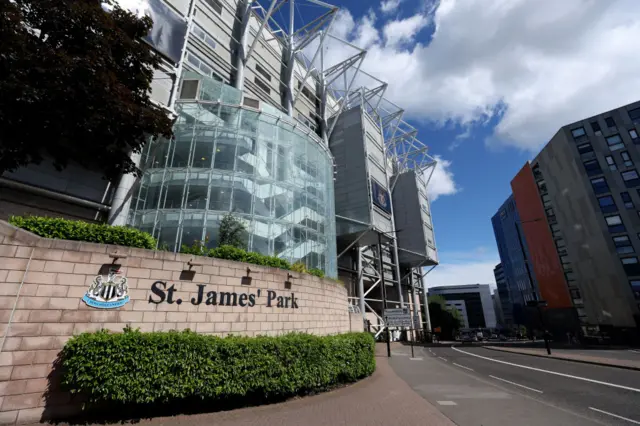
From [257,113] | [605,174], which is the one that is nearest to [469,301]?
[605,174]

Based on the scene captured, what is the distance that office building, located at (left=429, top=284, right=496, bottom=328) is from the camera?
429 ft

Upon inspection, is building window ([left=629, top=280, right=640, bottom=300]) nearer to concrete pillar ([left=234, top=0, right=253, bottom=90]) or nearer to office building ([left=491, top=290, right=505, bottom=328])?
concrete pillar ([left=234, top=0, right=253, bottom=90])

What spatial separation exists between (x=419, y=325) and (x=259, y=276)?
48766mm

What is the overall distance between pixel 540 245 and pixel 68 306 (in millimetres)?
73542

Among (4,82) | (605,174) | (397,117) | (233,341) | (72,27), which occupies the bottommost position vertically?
(233,341)

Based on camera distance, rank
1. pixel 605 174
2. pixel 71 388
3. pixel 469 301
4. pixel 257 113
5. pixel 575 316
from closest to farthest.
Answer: pixel 71 388 → pixel 257 113 → pixel 605 174 → pixel 575 316 → pixel 469 301

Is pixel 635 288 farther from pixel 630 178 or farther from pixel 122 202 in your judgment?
pixel 122 202

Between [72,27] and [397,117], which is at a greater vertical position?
[397,117]

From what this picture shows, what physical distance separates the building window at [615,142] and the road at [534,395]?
4535 centimetres

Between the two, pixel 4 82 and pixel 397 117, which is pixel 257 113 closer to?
pixel 4 82

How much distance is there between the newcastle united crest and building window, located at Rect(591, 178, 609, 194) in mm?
59749

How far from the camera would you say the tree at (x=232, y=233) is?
14953 millimetres

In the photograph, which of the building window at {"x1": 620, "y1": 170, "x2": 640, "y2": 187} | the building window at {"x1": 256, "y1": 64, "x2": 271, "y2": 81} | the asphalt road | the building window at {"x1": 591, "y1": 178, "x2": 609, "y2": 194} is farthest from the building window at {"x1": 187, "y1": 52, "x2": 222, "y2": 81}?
the building window at {"x1": 620, "y1": 170, "x2": 640, "y2": 187}

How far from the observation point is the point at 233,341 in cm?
842
